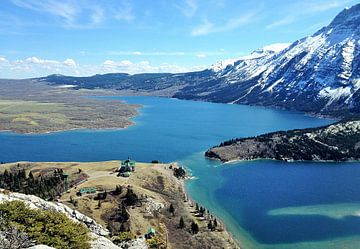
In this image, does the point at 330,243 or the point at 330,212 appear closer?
the point at 330,243

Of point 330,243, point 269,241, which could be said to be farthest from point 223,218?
point 330,243

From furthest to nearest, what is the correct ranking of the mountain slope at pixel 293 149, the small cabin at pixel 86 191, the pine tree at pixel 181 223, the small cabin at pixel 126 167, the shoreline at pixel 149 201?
the mountain slope at pixel 293 149 < the small cabin at pixel 126 167 < the small cabin at pixel 86 191 < the pine tree at pixel 181 223 < the shoreline at pixel 149 201

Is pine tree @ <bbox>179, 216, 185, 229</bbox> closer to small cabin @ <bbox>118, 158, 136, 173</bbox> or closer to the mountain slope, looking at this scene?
Result: small cabin @ <bbox>118, 158, 136, 173</bbox>

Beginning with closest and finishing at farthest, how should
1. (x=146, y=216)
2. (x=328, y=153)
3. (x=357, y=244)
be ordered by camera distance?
(x=357, y=244), (x=146, y=216), (x=328, y=153)

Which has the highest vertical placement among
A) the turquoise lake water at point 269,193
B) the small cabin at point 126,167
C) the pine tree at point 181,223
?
the small cabin at point 126,167

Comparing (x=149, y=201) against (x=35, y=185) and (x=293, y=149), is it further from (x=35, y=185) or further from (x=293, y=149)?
(x=293, y=149)

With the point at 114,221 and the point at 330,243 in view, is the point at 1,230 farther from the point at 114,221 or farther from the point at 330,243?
the point at 330,243

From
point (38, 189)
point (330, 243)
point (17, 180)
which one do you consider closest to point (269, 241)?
point (330, 243)

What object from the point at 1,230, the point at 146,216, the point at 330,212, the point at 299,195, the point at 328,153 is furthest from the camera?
the point at 328,153

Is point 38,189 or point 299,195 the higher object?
point 38,189

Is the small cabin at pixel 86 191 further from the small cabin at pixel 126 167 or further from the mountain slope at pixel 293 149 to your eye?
the mountain slope at pixel 293 149

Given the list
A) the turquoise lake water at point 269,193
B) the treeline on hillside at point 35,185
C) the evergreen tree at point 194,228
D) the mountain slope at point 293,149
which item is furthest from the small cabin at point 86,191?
the mountain slope at point 293,149
